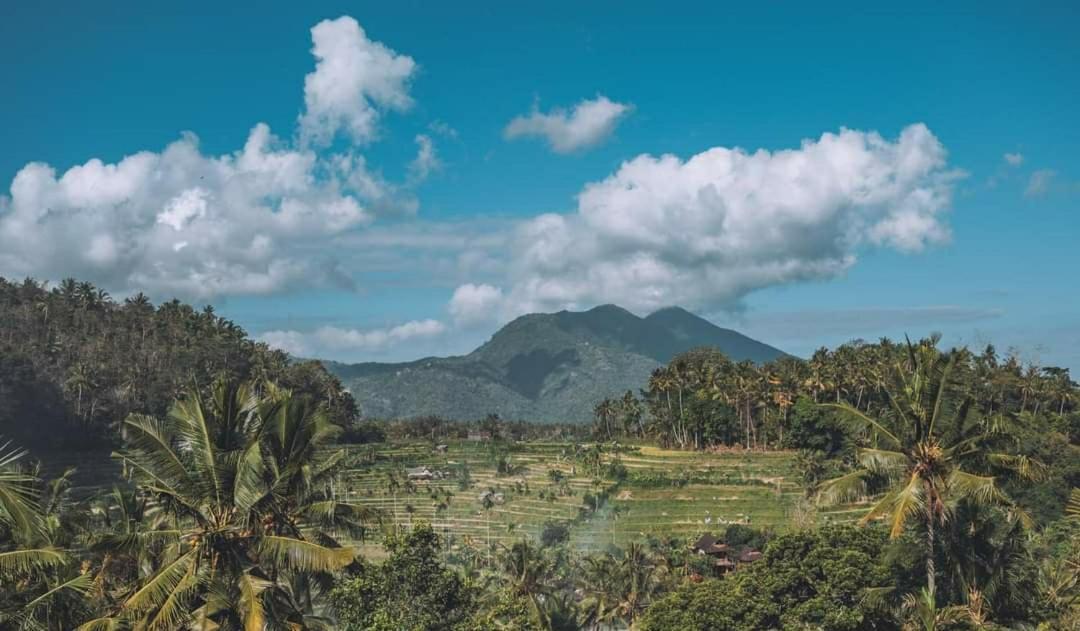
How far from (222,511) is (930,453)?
15344mm

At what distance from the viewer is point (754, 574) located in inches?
1030

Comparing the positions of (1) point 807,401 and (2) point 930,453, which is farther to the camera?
(1) point 807,401

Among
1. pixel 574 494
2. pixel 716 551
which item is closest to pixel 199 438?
pixel 716 551

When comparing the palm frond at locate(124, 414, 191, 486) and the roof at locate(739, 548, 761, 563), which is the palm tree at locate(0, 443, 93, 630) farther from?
the roof at locate(739, 548, 761, 563)

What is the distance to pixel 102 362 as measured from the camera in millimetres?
91938

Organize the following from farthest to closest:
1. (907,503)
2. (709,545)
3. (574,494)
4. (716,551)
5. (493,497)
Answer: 1. (493,497)
2. (574,494)
3. (709,545)
4. (716,551)
5. (907,503)

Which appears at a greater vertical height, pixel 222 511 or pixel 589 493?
pixel 222 511

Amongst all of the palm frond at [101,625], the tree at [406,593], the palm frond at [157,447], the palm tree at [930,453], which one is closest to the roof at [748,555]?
the palm tree at [930,453]

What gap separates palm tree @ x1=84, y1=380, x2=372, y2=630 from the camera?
12562 mm

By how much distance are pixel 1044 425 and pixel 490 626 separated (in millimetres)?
72601

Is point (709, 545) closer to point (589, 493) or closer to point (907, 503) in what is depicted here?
point (589, 493)

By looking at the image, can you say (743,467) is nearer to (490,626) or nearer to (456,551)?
(456,551)

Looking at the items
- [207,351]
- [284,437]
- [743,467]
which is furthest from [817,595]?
[207,351]

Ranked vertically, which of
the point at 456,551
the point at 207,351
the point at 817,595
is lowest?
the point at 456,551
